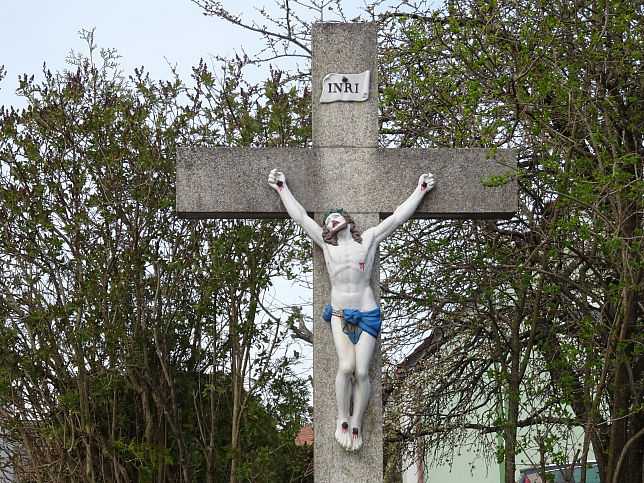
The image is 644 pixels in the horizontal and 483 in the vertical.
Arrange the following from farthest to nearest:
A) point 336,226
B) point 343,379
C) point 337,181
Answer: point 337,181 < point 336,226 < point 343,379

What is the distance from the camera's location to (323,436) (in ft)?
19.2

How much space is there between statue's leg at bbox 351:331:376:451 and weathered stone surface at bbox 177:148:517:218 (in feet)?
2.73

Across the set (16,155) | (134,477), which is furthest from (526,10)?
(134,477)

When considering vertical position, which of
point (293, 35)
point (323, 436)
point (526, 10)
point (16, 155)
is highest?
point (293, 35)

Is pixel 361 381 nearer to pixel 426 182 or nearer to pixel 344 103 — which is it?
pixel 426 182

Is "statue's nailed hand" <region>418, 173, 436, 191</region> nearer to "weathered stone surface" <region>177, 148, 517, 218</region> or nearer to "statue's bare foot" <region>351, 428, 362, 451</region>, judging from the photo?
"weathered stone surface" <region>177, 148, 517, 218</region>

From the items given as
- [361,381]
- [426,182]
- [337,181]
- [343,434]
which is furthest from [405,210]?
[343,434]

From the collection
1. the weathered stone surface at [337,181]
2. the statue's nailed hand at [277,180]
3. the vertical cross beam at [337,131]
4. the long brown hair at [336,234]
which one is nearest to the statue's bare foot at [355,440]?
the vertical cross beam at [337,131]

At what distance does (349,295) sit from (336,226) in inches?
15.7

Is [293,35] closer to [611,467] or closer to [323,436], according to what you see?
[611,467]

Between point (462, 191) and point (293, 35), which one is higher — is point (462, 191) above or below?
below

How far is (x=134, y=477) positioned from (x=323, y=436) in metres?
4.14

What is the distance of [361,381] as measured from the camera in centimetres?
578

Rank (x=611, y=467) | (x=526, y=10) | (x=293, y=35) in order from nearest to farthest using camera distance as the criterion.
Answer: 1. (x=611, y=467)
2. (x=526, y=10)
3. (x=293, y=35)
